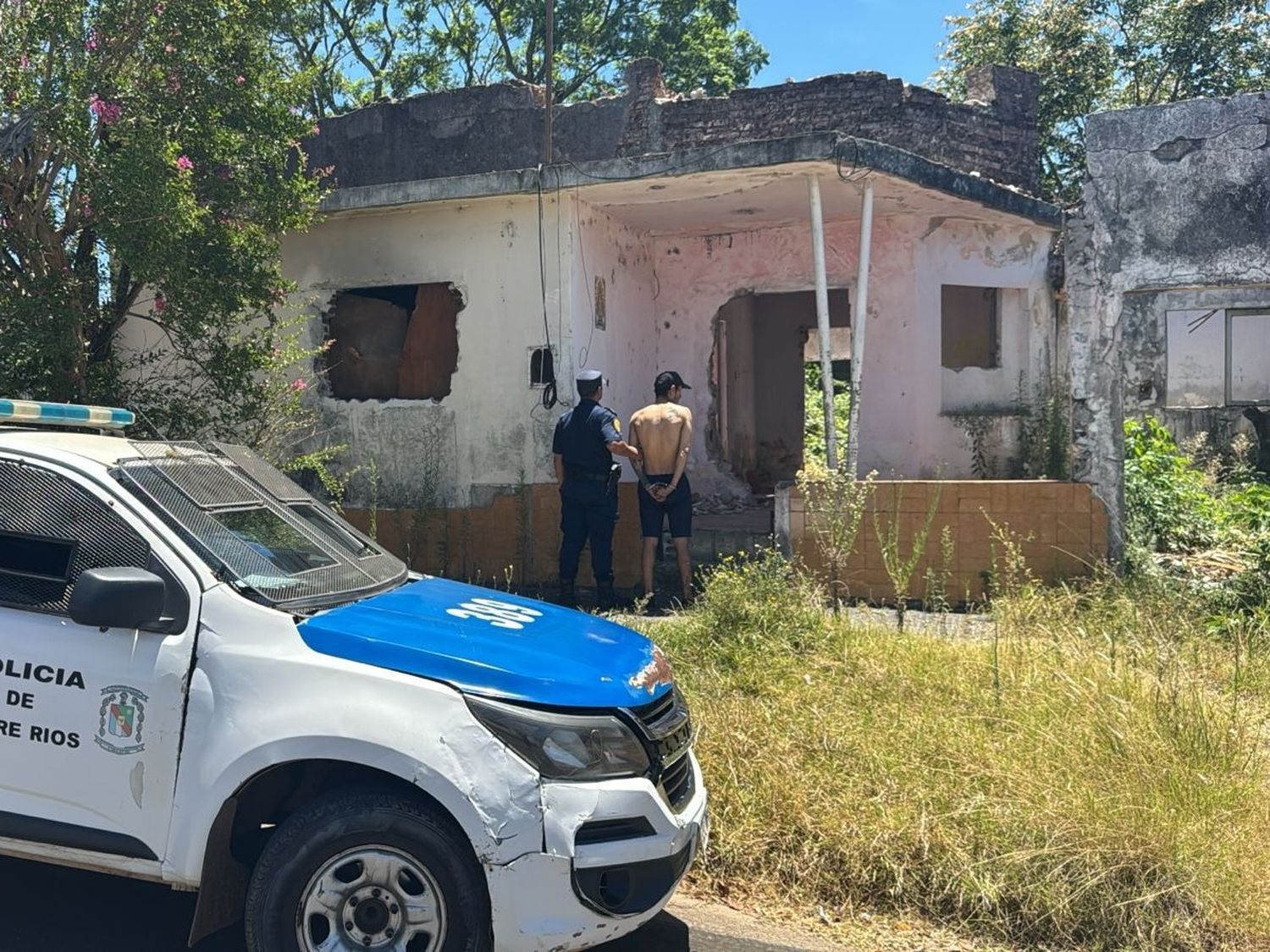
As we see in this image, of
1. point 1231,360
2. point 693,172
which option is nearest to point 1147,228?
point 693,172

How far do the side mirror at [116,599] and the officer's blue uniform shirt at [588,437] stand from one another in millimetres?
4891

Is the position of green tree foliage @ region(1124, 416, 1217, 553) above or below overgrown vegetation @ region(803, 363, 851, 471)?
below

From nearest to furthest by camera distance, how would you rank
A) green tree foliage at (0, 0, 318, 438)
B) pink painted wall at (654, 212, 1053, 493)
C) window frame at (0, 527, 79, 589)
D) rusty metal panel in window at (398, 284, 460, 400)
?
window frame at (0, 527, 79, 589) → green tree foliage at (0, 0, 318, 438) → rusty metal panel in window at (398, 284, 460, 400) → pink painted wall at (654, 212, 1053, 493)

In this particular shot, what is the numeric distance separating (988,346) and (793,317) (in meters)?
3.17

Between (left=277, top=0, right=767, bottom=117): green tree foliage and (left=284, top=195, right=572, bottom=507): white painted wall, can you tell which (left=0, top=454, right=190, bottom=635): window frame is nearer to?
(left=284, top=195, right=572, bottom=507): white painted wall

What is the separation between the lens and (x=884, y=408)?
1033cm

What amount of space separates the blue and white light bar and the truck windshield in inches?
12.6

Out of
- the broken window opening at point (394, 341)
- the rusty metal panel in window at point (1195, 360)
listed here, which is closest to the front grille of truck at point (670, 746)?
the broken window opening at point (394, 341)

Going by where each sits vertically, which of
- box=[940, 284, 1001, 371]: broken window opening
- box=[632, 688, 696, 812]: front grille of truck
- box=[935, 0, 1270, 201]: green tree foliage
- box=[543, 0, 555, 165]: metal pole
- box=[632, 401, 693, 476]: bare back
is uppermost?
box=[935, 0, 1270, 201]: green tree foliage

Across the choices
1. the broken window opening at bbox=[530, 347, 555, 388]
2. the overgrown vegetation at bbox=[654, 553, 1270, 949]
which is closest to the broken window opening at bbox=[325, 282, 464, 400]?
the broken window opening at bbox=[530, 347, 555, 388]

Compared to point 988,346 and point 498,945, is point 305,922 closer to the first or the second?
point 498,945

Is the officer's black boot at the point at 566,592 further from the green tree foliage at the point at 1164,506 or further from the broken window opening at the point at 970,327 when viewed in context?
the broken window opening at the point at 970,327

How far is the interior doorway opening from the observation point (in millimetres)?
11875

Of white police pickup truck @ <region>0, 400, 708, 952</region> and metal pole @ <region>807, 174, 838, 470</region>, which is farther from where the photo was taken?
metal pole @ <region>807, 174, 838, 470</region>
